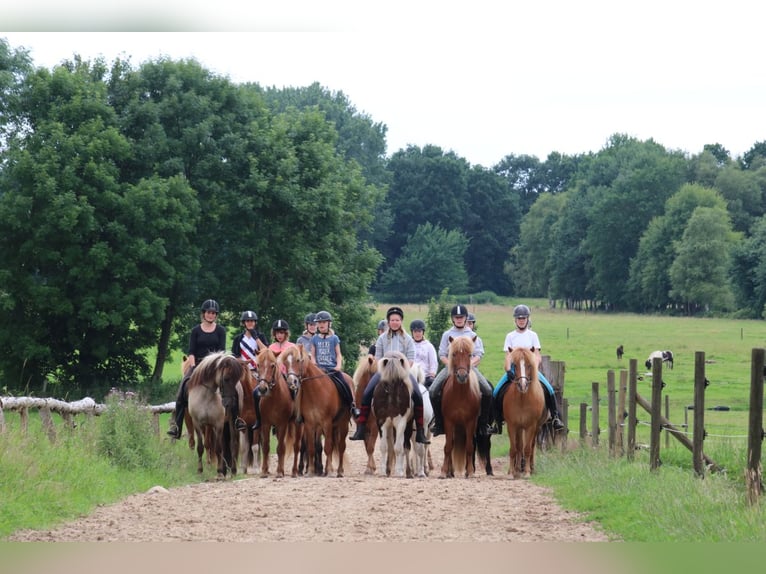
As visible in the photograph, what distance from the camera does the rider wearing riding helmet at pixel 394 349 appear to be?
16.3m

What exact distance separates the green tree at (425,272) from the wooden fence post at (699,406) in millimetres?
89730

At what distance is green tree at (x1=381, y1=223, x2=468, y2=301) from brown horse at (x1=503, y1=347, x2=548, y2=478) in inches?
3380

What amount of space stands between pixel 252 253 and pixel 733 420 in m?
16.2

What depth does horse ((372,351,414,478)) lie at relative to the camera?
16.0 metres

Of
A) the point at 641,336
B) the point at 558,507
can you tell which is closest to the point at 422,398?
the point at 558,507

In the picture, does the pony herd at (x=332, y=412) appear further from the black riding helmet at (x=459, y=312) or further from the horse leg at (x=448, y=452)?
the black riding helmet at (x=459, y=312)

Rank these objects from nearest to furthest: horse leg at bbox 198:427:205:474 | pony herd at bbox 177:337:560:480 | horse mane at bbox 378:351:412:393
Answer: pony herd at bbox 177:337:560:480 → horse mane at bbox 378:351:412:393 → horse leg at bbox 198:427:205:474

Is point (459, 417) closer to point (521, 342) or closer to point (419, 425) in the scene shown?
point (419, 425)

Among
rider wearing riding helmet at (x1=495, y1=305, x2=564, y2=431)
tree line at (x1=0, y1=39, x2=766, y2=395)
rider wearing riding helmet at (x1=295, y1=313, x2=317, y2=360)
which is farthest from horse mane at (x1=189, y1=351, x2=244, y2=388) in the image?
tree line at (x1=0, y1=39, x2=766, y2=395)

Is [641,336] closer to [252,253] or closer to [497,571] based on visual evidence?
[252,253]

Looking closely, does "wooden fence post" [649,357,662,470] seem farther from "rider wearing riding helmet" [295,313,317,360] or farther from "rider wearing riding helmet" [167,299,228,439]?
"rider wearing riding helmet" [167,299,228,439]

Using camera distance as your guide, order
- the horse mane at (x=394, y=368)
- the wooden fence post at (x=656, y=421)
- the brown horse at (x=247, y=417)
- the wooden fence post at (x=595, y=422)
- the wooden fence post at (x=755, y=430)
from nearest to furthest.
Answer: the wooden fence post at (x=755, y=430)
the wooden fence post at (x=656, y=421)
the horse mane at (x=394, y=368)
the brown horse at (x=247, y=417)
the wooden fence post at (x=595, y=422)

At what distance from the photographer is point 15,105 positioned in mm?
36188

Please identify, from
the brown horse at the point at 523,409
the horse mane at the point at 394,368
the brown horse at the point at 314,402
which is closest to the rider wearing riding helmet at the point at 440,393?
the brown horse at the point at 523,409
